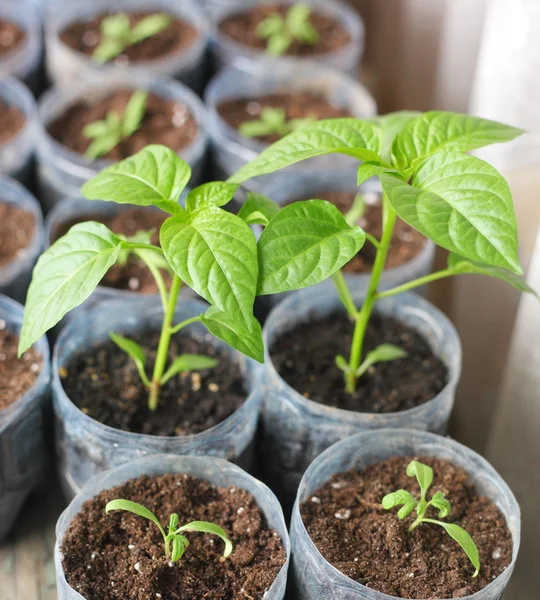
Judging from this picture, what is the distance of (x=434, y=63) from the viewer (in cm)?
198

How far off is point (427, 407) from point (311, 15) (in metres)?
1.30

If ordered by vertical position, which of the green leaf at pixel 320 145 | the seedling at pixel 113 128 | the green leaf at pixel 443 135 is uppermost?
the green leaf at pixel 443 135

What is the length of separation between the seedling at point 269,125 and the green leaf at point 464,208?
838 mm

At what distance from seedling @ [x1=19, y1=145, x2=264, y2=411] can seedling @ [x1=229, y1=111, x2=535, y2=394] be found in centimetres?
4

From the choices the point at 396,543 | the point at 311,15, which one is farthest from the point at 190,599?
the point at 311,15

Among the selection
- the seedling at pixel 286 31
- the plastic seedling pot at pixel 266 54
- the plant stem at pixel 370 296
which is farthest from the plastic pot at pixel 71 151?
the plant stem at pixel 370 296

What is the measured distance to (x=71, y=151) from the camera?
1680 mm

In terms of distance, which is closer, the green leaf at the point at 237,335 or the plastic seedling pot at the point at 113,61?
the green leaf at the point at 237,335

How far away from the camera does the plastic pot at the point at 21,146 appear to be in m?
1.60

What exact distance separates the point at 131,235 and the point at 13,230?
207 mm

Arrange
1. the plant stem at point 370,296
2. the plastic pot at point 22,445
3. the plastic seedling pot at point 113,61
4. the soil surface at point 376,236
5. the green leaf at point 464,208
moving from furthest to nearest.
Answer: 1. the plastic seedling pot at point 113,61
2. the soil surface at point 376,236
3. the plastic pot at point 22,445
4. the plant stem at point 370,296
5. the green leaf at point 464,208

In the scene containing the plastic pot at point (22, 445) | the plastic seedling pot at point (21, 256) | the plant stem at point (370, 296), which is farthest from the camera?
the plastic seedling pot at point (21, 256)

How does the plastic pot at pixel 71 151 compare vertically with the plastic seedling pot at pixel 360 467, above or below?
above

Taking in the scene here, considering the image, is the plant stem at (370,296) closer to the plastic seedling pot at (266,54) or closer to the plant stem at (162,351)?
the plant stem at (162,351)
